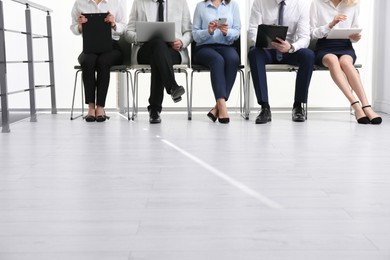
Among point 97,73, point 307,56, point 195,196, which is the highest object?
point 307,56

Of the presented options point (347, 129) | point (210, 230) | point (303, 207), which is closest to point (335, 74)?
point (347, 129)

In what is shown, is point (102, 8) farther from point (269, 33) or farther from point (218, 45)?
point (269, 33)

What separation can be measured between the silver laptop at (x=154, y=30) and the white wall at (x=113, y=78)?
0.98 metres

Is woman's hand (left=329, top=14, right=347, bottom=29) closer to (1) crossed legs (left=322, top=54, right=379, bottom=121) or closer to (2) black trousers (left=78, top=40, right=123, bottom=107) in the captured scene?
(1) crossed legs (left=322, top=54, right=379, bottom=121)

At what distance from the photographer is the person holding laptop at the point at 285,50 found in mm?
4062

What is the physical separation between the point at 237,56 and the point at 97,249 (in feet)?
9.47

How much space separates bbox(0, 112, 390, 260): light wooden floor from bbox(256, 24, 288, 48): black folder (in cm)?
83

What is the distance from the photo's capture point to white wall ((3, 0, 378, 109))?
15.9 feet

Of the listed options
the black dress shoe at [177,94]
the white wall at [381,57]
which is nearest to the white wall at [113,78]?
the white wall at [381,57]

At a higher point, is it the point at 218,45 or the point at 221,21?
the point at 221,21

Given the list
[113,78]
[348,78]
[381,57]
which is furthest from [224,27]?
[381,57]

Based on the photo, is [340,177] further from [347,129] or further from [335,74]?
[335,74]

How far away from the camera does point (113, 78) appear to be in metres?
5.02

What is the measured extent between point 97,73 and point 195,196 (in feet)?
7.95
